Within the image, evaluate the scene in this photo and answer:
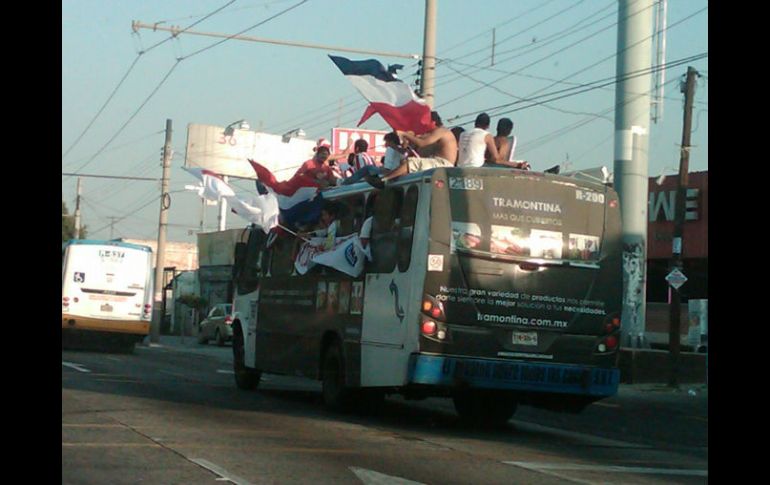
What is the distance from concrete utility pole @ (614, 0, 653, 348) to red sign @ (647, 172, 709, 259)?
1239 centimetres

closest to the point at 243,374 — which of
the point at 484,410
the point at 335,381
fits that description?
the point at 335,381

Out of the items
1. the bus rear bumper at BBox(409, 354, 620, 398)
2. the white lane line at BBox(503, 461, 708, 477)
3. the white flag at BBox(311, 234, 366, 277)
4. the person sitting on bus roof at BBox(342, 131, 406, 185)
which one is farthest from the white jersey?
the white lane line at BBox(503, 461, 708, 477)

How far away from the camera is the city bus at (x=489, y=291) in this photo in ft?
43.1

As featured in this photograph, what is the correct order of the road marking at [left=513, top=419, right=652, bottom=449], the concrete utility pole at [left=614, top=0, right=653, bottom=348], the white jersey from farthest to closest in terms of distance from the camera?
1. the concrete utility pole at [left=614, top=0, right=653, bottom=348]
2. the white jersey
3. the road marking at [left=513, top=419, right=652, bottom=449]

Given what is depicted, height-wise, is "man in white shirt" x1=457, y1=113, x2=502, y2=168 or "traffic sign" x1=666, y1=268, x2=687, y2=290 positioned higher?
"man in white shirt" x1=457, y1=113, x2=502, y2=168

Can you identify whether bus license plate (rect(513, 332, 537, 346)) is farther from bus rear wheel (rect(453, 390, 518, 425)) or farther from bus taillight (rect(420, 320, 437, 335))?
bus rear wheel (rect(453, 390, 518, 425))

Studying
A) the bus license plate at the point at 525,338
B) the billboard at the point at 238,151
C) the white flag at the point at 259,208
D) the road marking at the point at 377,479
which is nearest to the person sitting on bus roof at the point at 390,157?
the white flag at the point at 259,208

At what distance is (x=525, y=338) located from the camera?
528 inches

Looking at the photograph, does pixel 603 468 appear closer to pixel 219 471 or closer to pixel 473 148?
pixel 219 471

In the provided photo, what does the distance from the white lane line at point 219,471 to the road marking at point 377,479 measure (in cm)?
97

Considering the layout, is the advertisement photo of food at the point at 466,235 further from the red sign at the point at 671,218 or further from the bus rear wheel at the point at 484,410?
the red sign at the point at 671,218

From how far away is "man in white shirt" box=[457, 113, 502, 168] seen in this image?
568 inches
